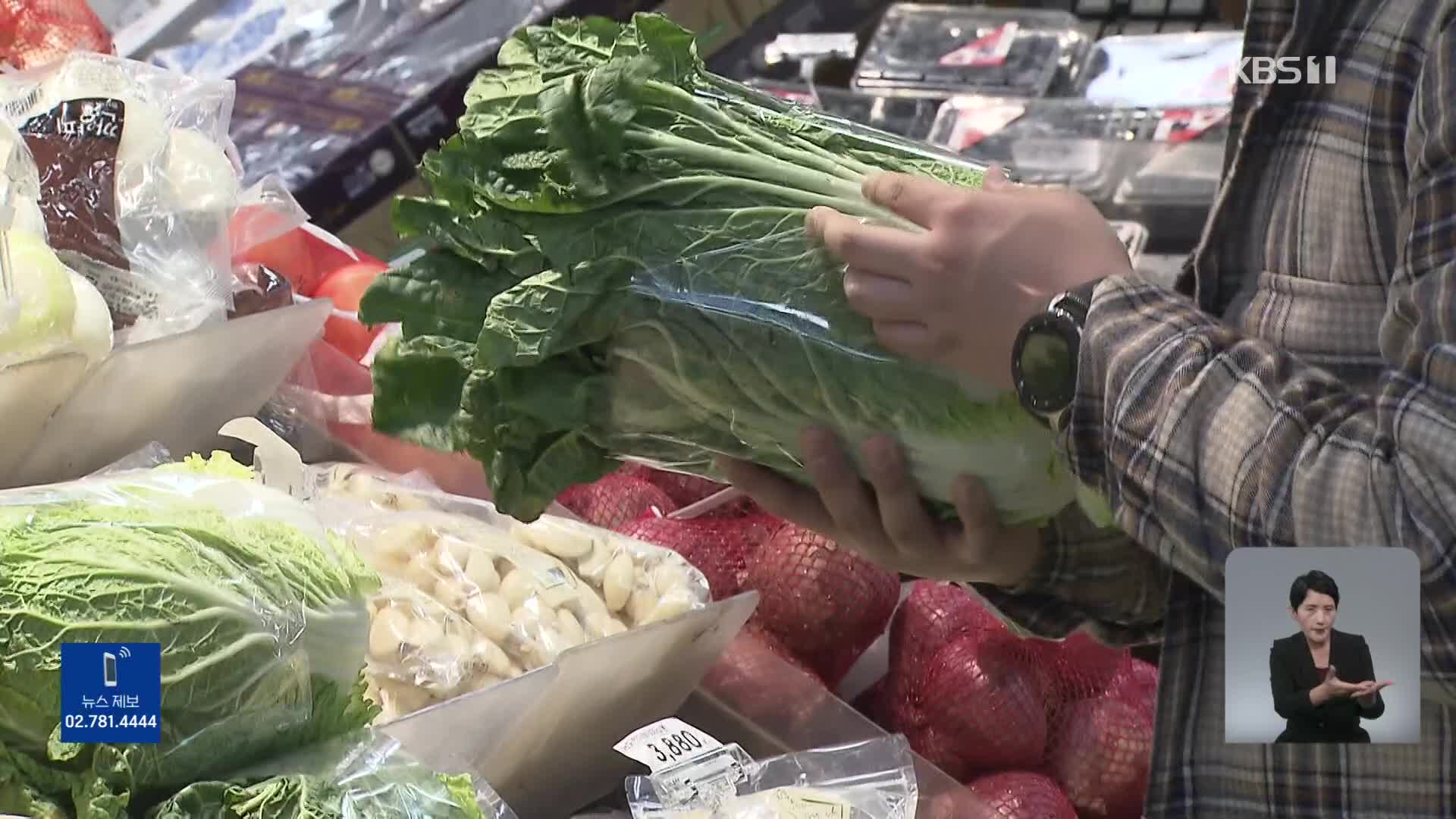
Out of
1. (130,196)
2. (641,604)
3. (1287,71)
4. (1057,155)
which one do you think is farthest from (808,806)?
(1057,155)

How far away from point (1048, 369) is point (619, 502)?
3.75 feet

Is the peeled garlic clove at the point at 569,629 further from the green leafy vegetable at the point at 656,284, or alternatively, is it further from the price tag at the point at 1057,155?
the price tag at the point at 1057,155

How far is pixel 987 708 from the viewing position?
5.65 ft

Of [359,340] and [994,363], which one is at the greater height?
[994,363]

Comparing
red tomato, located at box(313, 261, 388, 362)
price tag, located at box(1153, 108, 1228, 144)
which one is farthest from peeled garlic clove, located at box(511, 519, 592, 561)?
price tag, located at box(1153, 108, 1228, 144)

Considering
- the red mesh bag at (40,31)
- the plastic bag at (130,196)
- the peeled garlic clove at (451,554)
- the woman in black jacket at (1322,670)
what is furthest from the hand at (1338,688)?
A: the red mesh bag at (40,31)

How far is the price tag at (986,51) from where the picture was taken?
366 centimetres

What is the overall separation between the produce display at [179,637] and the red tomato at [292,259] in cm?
113

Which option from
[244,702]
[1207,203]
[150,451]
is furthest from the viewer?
[1207,203]

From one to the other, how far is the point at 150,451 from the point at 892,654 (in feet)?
3.11

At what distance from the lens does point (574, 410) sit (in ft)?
4.30

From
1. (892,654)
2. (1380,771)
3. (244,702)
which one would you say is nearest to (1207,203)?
(892,654)

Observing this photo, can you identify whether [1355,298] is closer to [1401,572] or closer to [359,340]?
[1401,572]

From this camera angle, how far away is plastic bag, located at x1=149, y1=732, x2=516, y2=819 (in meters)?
1.11
